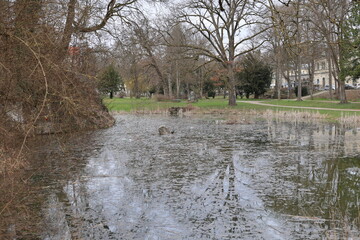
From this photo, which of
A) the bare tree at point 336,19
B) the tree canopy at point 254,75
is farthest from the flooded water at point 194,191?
the tree canopy at point 254,75

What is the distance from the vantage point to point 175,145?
14070mm

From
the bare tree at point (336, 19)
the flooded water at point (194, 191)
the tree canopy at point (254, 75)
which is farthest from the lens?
the tree canopy at point (254, 75)

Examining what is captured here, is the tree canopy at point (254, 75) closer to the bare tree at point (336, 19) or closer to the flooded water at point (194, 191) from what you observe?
the bare tree at point (336, 19)

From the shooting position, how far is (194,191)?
7969 millimetres

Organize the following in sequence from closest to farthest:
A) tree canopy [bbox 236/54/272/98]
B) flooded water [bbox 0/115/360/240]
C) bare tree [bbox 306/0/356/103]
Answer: flooded water [bbox 0/115/360/240], bare tree [bbox 306/0/356/103], tree canopy [bbox 236/54/272/98]

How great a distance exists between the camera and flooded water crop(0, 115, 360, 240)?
19.5ft

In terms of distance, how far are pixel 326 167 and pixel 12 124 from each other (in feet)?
26.2

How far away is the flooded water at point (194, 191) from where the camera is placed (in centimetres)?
594

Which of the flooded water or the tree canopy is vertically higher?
the tree canopy

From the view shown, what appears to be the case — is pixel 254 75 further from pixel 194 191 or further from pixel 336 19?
pixel 194 191

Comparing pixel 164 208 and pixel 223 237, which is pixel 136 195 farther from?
pixel 223 237

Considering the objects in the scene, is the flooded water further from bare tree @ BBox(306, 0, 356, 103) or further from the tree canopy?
the tree canopy

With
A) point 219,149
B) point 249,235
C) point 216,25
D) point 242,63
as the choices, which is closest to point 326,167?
point 219,149

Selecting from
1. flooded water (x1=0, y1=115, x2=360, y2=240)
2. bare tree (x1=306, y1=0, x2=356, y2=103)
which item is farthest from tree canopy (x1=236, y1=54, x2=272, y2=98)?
flooded water (x1=0, y1=115, x2=360, y2=240)
